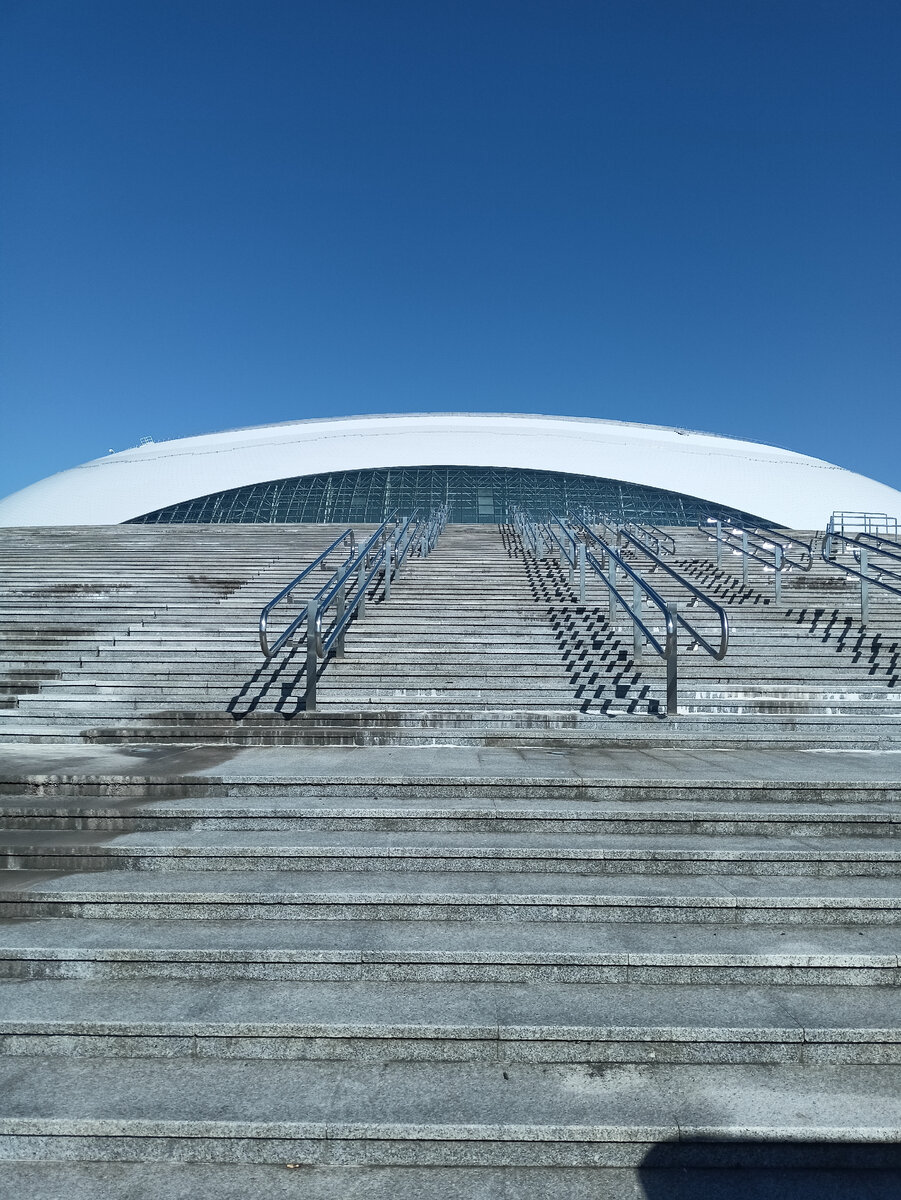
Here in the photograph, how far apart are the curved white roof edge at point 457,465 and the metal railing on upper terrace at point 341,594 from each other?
1425cm

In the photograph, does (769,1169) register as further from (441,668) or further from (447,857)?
(441,668)

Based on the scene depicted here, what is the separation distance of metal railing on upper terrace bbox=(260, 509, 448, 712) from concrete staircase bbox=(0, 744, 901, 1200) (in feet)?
6.82

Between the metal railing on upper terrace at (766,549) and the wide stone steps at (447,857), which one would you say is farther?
the metal railing on upper terrace at (766,549)

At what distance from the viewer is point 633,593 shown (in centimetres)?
1097

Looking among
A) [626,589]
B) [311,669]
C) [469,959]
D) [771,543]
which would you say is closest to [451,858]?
[469,959]

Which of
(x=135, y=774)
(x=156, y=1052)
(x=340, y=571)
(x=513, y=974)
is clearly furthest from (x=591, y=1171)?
(x=340, y=571)

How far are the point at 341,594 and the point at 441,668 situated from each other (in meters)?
1.44

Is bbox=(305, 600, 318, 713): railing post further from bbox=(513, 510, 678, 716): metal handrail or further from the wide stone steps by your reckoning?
bbox=(513, 510, 678, 716): metal handrail

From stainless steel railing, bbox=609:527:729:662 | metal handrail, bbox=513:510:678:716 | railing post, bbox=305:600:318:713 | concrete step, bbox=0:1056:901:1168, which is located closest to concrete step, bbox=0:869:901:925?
concrete step, bbox=0:1056:901:1168

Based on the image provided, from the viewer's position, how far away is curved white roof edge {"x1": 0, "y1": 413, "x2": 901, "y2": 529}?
28.6 meters

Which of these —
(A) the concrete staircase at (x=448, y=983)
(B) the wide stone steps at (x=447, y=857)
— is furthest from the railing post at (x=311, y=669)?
(B) the wide stone steps at (x=447, y=857)

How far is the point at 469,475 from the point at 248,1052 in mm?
25722

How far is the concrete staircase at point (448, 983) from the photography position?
271 centimetres

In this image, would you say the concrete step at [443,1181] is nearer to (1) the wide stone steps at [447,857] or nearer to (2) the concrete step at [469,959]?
(2) the concrete step at [469,959]
